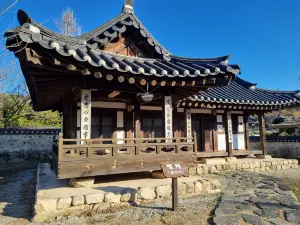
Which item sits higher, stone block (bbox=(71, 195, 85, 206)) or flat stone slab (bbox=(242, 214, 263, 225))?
stone block (bbox=(71, 195, 85, 206))

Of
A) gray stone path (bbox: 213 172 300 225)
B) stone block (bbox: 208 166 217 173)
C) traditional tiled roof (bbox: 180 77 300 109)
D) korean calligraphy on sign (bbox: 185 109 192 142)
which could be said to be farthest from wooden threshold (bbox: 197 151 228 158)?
gray stone path (bbox: 213 172 300 225)

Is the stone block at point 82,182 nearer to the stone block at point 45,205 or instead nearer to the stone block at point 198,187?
the stone block at point 45,205

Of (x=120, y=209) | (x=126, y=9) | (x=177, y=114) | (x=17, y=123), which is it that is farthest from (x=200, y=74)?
(x=17, y=123)

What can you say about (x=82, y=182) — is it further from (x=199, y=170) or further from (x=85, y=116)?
(x=199, y=170)

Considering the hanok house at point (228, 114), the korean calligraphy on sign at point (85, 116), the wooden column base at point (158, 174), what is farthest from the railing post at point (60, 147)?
the hanok house at point (228, 114)

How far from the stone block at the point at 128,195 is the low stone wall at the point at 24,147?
14.2 meters

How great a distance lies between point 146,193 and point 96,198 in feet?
4.71

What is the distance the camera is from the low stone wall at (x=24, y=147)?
18.2 metres

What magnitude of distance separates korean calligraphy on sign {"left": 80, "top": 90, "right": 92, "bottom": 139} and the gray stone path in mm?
4111

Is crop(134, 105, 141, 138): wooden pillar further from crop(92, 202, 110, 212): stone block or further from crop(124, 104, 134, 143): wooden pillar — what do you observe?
crop(92, 202, 110, 212): stone block

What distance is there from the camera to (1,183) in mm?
11305

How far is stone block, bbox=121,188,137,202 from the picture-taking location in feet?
20.9

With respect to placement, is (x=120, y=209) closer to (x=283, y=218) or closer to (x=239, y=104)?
(x=283, y=218)

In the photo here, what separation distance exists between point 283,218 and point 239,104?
8.00m
